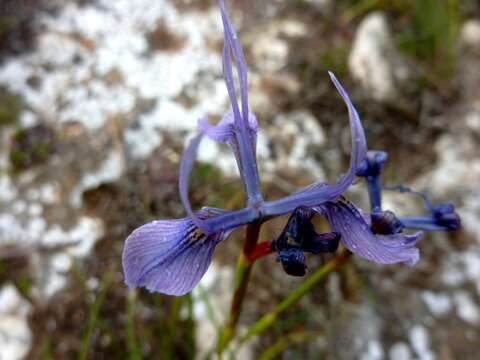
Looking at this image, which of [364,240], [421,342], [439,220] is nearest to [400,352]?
[421,342]

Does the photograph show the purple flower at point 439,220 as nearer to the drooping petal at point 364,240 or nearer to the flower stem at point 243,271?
the drooping petal at point 364,240

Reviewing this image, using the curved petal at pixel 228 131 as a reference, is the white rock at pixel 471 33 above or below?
below

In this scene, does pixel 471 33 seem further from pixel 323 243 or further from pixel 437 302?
pixel 323 243

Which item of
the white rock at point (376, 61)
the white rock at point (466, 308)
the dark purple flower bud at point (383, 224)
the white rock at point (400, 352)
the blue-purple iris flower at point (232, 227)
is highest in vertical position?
the blue-purple iris flower at point (232, 227)

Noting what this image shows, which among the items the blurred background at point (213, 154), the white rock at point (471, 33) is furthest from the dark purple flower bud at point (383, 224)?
the white rock at point (471, 33)

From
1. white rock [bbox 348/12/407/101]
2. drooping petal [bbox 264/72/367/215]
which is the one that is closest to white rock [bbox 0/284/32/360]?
drooping petal [bbox 264/72/367/215]

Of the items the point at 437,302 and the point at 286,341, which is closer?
the point at 286,341

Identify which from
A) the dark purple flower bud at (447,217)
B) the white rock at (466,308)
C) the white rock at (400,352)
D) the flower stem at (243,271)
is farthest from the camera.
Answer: the white rock at (466,308)

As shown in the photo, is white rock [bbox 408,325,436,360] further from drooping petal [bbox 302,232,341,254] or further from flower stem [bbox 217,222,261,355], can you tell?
drooping petal [bbox 302,232,341,254]

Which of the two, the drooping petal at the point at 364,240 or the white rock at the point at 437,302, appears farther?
the white rock at the point at 437,302
